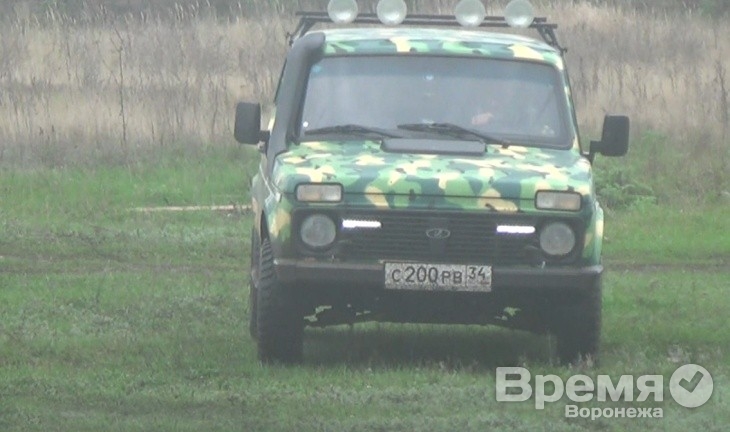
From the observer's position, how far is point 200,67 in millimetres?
23984

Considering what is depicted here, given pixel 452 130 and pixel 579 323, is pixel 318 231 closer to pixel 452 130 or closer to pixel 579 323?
pixel 452 130

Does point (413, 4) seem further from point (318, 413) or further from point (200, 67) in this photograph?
point (318, 413)

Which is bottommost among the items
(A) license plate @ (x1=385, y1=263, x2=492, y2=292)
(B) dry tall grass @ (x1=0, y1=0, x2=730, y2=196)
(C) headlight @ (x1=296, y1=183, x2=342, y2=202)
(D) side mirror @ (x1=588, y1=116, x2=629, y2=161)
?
(B) dry tall grass @ (x1=0, y1=0, x2=730, y2=196)

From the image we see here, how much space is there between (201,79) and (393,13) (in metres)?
11.9

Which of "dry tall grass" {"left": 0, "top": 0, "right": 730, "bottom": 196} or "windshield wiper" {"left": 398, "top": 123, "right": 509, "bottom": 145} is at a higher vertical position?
"windshield wiper" {"left": 398, "top": 123, "right": 509, "bottom": 145}

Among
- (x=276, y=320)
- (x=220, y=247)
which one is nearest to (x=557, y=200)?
(x=276, y=320)

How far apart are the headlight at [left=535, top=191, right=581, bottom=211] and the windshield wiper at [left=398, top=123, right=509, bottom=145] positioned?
861mm

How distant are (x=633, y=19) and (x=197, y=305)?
18.4m

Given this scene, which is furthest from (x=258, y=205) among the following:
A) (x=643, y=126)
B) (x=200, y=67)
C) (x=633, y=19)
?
(x=633, y=19)
